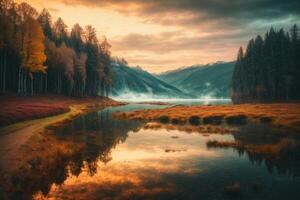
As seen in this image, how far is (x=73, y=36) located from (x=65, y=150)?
9880 centimetres

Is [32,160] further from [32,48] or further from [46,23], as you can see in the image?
[46,23]

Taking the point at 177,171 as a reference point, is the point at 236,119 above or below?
above

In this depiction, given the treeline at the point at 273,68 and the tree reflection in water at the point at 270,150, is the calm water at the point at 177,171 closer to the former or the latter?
the tree reflection in water at the point at 270,150

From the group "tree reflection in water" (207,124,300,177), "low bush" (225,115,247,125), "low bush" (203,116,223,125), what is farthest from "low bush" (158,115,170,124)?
"tree reflection in water" (207,124,300,177)

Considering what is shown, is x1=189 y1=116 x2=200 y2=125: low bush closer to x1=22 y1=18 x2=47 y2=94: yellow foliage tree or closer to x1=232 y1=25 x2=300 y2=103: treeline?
x1=22 y1=18 x2=47 y2=94: yellow foliage tree

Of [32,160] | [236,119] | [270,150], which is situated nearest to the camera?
[32,160]

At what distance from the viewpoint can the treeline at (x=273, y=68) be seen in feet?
300

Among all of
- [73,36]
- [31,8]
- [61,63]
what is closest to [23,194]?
[61,63]

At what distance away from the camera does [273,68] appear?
97000 mm

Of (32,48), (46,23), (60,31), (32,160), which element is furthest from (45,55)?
(32,160)

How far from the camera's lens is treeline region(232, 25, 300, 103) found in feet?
300

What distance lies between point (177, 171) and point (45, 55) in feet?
215

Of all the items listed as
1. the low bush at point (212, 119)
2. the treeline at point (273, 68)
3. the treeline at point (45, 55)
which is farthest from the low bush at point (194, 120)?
the treeline at point (273, 68)

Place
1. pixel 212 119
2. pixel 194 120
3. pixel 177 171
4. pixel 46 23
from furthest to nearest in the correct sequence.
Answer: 1. pixel 46 23
2. pixel 212 119
3. pixel 194 120
4. pixel 177 171
